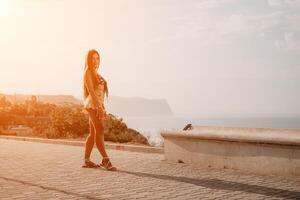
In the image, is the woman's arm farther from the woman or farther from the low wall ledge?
the low wall ledge

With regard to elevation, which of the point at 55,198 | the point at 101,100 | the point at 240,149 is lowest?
the point at 55,198

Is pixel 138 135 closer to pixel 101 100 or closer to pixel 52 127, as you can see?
pixel 52 127

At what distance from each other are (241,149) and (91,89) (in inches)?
112

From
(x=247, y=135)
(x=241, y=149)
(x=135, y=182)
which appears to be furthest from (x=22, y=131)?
(x=135, y=182)

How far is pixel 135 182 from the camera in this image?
24.0 feet

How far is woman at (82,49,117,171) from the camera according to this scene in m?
8.73

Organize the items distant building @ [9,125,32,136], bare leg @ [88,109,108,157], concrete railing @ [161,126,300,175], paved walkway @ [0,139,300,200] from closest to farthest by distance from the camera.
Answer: paved walkway @ [0,139,300,200]
concrete railing @ [161,126,300,175]
bare leg @ [88,109,108,157]
distant building @ [9,125,32,136]

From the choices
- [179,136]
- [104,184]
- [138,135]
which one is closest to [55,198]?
[104,184]

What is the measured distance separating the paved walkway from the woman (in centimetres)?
37

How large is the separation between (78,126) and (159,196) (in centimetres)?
1449

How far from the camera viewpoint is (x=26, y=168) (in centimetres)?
913

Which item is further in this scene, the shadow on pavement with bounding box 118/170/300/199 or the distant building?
the distant building

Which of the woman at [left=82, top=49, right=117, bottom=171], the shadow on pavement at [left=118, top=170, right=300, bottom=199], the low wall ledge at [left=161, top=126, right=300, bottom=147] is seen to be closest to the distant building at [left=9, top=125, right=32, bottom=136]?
the low wall ledge at [left=161, top=126, right=300, bottom=147]

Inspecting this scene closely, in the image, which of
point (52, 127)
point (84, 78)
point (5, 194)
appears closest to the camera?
point (5, 194)
